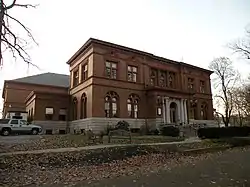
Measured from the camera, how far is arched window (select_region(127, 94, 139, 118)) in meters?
33.8

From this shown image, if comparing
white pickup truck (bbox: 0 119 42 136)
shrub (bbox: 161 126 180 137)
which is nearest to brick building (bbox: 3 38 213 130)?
shrub (bbox: 161 126 180 137)

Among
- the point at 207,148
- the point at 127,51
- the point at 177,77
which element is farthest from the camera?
the point at 177,77

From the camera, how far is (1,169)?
425 inches

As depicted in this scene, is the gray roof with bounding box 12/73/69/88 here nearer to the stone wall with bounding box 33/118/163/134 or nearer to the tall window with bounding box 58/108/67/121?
the tall window with bounding box 58/108/67/121

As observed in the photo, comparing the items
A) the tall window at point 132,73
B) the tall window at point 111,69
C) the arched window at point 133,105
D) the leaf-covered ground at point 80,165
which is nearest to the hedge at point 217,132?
the leaf-covered ground at point 80,165

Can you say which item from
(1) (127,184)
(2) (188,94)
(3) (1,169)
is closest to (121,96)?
(2) (188,94)

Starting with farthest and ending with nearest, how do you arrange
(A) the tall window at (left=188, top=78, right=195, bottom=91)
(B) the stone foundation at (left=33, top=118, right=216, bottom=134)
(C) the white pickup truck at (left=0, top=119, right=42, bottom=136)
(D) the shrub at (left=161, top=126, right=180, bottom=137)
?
(A) the tall window at (left=188, top=78, right=195, bottom=91) → (B) the stone foundation at (left=33, top=118, right=216, bottom=134) → (D) the shrub at (left=161, top=126, right=180, bottom=137) → (C) the white pickup truck at (left=0, top=119, right=42, bottom=136)

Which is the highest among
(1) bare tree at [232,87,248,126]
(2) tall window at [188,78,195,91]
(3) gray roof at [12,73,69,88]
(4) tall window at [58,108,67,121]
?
(3) gray roof at [12,73,69,88]

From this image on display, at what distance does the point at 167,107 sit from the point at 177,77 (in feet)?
26.6

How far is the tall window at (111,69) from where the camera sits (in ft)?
108

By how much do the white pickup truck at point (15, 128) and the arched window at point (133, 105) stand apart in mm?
11659

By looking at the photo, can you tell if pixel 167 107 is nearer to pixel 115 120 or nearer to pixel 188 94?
pixel 188 94

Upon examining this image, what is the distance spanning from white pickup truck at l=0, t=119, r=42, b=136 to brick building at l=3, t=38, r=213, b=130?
6123mm

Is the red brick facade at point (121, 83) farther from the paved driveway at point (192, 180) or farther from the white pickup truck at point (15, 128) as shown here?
the paved driveway at point (192, 180)
